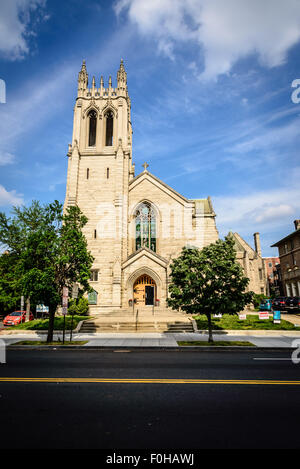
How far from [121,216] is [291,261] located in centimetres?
2755

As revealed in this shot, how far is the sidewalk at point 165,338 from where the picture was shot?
14.2 m

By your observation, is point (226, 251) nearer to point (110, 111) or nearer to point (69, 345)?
point (69, 345)

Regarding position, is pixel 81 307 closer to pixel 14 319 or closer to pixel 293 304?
pixel 14 319

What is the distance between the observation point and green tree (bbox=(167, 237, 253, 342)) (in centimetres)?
1488

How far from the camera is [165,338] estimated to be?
16.4 m

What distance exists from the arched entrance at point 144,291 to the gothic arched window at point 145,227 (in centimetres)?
363

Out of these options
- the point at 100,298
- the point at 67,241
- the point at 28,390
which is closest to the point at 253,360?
the point at 28,390

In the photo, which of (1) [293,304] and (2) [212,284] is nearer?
(2) [212,284]

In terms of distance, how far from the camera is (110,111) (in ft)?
111

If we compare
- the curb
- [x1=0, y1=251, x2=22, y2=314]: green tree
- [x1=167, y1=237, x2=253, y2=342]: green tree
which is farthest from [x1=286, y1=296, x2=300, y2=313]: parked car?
[x1=0, y1=251, x2=22, y2=314]: green tree

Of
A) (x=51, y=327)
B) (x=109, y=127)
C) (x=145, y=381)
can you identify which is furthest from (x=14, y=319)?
(x=109, y=127)

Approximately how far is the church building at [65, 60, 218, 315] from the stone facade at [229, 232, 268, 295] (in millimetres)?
8376

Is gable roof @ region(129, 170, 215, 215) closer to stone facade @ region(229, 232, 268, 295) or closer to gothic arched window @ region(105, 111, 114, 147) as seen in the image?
gothic arched window @ region(105, 111, 114, 147)
